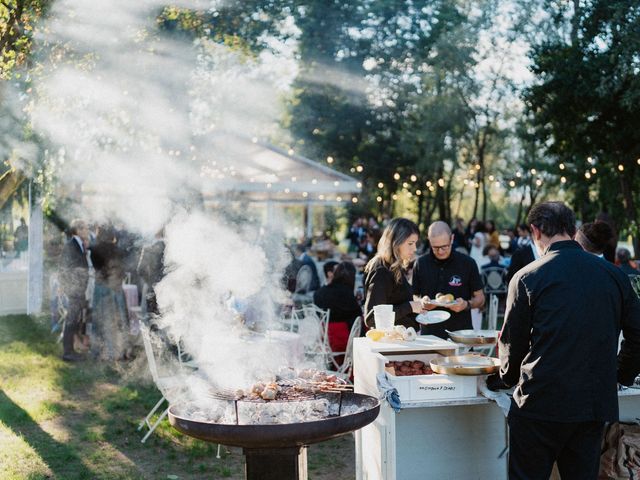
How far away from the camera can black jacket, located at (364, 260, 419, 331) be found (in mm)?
4625

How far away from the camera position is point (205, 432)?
3.18 m

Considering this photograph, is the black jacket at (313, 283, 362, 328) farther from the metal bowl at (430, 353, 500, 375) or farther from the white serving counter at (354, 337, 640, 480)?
the metal bowl at (430, 353, 500, 375)

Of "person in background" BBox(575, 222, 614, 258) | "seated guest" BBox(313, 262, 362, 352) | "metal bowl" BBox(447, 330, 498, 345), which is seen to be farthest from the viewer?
"seated guest" BBox(313, 262, 362, 352)

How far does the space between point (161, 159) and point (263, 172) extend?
2383mm

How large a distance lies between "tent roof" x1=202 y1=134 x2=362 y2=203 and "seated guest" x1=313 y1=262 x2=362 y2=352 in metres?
7.99

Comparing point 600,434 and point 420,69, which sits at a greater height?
point 420,69

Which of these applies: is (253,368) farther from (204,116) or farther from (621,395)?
(204,116)

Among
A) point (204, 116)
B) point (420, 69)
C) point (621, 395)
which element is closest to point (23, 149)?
point (621, 395)

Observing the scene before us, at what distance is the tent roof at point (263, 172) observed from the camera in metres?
15.2

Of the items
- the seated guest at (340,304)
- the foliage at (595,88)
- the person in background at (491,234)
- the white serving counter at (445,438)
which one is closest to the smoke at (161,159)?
the seated guest at (340,304)

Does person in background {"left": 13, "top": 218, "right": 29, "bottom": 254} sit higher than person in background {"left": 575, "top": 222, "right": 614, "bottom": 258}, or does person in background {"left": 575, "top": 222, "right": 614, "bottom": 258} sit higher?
person in background {"left": 575, "top": 222, "right": 614, "bottom": 258}

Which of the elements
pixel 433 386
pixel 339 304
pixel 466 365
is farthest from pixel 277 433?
pixel 339 304

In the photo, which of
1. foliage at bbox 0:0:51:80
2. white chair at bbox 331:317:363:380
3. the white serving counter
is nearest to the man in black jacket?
the white serving counter

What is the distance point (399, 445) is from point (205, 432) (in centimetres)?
143
